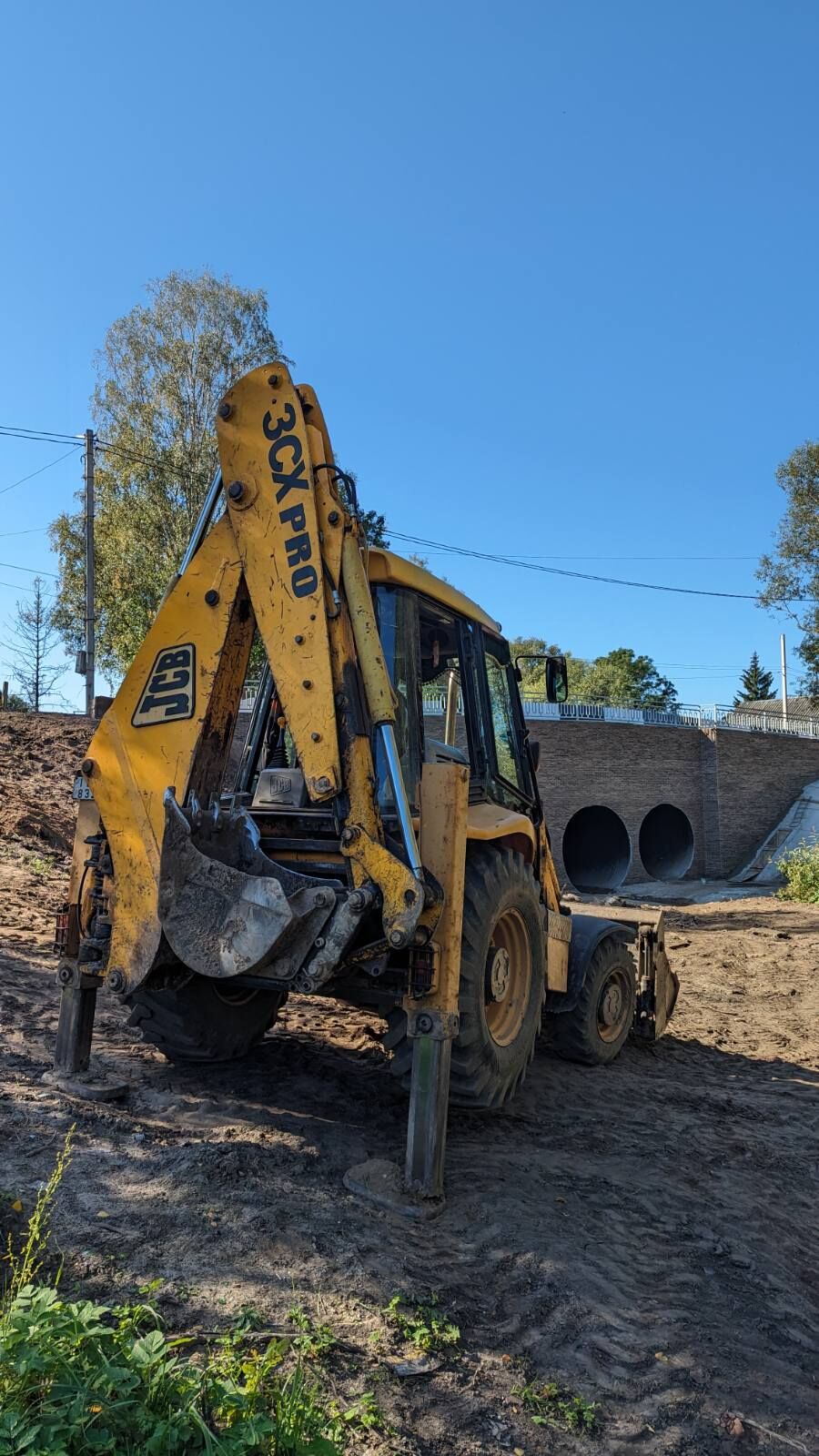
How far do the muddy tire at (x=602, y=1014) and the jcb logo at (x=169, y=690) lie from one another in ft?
11.9

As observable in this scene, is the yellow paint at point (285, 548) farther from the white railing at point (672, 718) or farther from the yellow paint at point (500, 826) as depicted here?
the white railing at point (672, 718)

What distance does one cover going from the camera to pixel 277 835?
14.9ft

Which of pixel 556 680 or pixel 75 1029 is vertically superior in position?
pixel 556 680

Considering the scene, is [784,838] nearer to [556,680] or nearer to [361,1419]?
[556,680]

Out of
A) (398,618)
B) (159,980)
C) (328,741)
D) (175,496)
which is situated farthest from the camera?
(175,496)

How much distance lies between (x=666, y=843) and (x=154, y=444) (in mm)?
19653

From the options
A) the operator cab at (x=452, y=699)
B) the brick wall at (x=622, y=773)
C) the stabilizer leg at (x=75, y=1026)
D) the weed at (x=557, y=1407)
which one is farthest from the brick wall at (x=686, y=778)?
the weed at (x=557, y=1407)

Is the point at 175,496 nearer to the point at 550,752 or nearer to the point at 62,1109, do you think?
the point at 550,752

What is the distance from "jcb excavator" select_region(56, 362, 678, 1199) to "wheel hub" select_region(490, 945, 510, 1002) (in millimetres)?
18

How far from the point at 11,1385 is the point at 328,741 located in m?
2.42

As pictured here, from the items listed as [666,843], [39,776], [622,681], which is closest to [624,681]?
[622,681]

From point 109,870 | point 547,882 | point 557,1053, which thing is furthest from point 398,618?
point 557,1053

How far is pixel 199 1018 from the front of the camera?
503 centimetres

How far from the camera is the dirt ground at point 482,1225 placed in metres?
2.84
